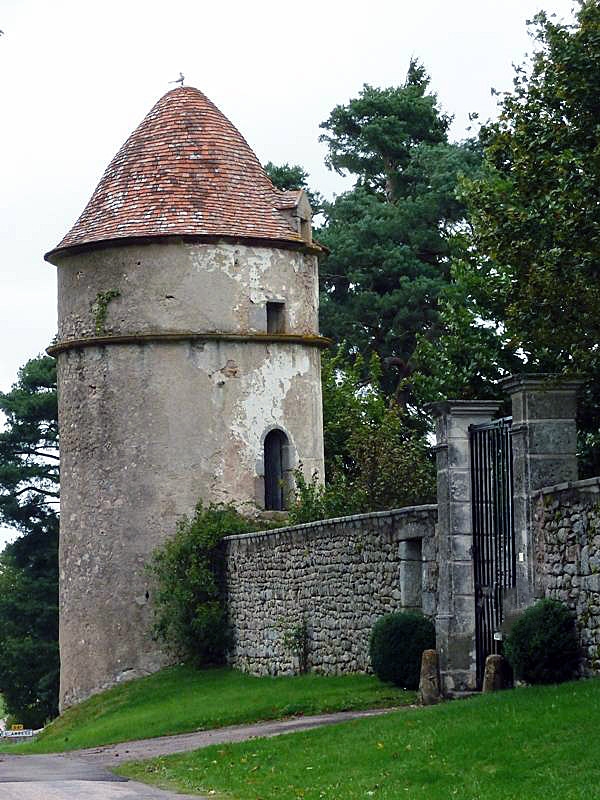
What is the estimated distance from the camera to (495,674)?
68.4 feet

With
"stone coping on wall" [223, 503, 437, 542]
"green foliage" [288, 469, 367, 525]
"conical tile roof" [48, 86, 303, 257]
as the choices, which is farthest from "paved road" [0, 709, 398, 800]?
"conical tile roof" [48, 86, 303, 257]

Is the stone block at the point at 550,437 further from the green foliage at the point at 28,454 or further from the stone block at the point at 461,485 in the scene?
the green foliage at the point at 28,454

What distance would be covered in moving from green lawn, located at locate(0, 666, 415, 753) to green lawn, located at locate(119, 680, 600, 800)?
12.7 feet

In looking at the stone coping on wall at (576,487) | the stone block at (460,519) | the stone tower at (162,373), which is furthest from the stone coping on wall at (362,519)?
the stone coping on wall at (576,487)

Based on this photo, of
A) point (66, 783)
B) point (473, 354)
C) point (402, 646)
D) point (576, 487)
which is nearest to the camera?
point (66, 783)

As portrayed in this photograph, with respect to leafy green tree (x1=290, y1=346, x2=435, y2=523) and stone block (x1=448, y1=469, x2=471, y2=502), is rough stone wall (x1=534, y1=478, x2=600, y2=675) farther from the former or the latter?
leafy green tree (x1=290, y1=346, x2=435, y2=523)

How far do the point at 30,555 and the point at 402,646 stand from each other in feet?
105

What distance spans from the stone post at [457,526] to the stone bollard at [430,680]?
138 millimetres

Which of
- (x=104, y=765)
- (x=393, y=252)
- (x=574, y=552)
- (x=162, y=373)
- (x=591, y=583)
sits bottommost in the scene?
(x=104, y=765)

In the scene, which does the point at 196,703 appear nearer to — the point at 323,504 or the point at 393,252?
the point at 323,504

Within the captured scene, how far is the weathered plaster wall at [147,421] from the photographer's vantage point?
111 ft

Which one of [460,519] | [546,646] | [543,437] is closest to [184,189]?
[460,519]

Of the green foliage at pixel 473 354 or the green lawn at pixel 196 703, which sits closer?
the green lawn at pixel 196 703

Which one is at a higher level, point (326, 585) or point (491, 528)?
point (491, 528)
